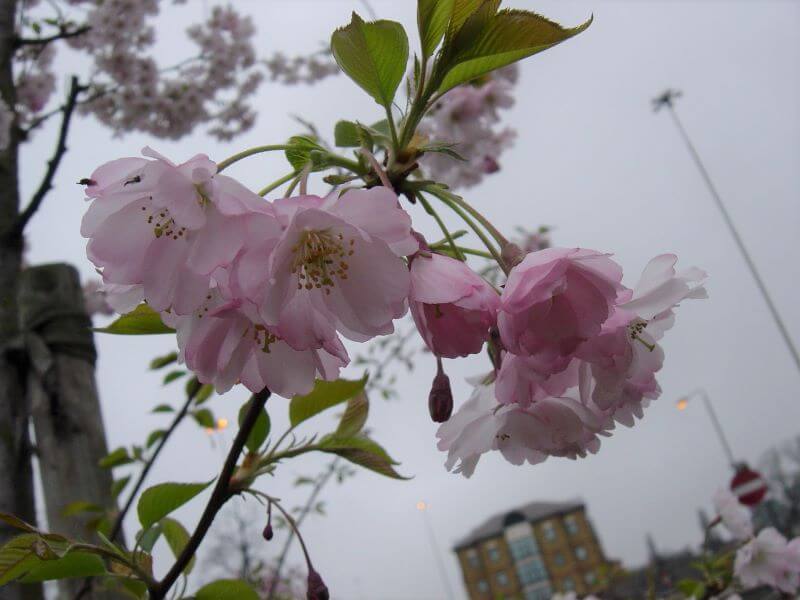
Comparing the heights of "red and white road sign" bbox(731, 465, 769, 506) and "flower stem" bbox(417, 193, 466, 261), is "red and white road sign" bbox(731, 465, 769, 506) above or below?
below

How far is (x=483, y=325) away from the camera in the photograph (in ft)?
1.83

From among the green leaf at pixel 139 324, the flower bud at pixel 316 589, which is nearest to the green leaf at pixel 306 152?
the green leaf at pixel 139 324

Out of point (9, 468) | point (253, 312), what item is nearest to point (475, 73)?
point (253, 312)

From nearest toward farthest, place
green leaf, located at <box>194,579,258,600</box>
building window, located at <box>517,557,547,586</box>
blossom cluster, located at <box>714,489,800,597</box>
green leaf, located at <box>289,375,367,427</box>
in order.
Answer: green leaf, located at <box>194,579,258,600</box> < green leaf, located at <box>289,375,367,427</box> < blossom cluster, located at <box>714,489,800,597</box> < building window, located at <box>517,557,547,586</box>

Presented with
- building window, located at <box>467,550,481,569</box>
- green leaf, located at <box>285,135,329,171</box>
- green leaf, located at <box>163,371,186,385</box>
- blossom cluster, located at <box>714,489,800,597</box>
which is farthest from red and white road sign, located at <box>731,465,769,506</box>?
building window, located at <box>467,550,481,569</box>

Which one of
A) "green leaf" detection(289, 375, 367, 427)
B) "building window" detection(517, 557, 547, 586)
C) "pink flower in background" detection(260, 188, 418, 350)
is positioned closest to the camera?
"pink flower in background" detection(260, 188, 418, 350)

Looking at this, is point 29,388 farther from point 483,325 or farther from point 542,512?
point 542,512

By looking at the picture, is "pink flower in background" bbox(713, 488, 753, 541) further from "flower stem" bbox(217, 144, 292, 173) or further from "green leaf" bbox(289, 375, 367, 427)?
"flower stem" bbox(217, 144, 292, 173)

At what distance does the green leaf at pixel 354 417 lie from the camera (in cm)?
88

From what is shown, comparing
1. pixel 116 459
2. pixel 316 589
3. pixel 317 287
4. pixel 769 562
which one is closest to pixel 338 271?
pixel 317 287

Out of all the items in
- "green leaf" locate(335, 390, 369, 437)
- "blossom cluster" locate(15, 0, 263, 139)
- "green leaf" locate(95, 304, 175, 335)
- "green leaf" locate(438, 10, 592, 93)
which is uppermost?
"blossom cluster" locate(15, 0, 263, 139)

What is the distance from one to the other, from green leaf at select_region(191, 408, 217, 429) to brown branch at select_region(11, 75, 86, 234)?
76 cm

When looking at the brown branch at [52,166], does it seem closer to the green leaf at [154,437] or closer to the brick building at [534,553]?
the green leaf at [154,437]

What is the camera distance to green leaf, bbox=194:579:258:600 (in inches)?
30.4
